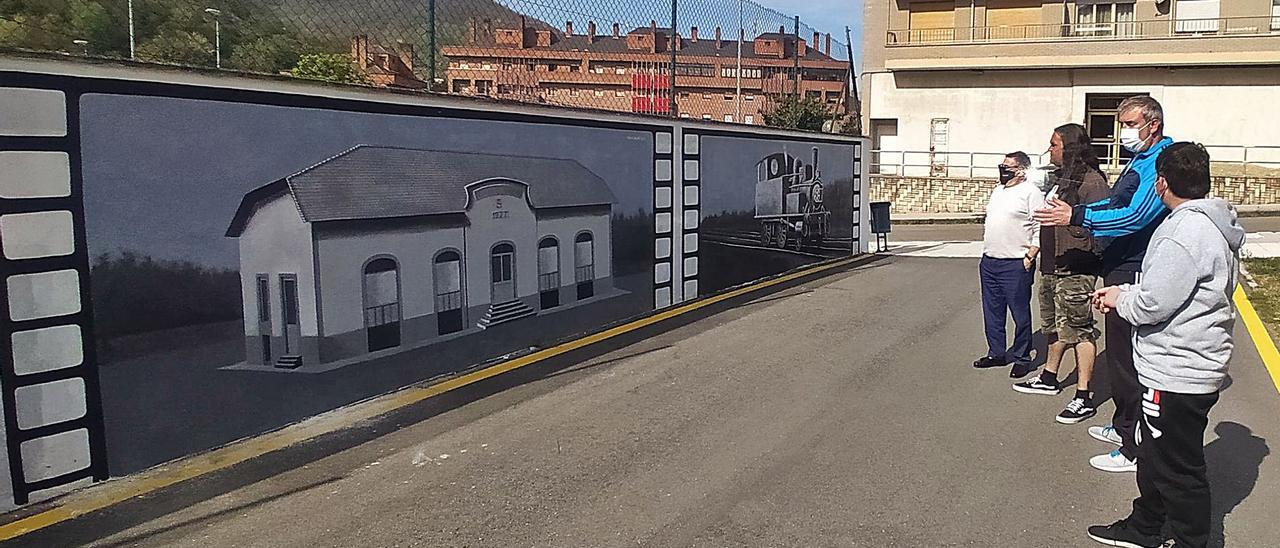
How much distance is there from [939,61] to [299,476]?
114 feet

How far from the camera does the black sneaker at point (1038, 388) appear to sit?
20.9ft

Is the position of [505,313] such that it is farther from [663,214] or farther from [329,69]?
[663,214]

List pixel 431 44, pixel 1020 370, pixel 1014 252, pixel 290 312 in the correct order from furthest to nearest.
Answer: pixel 1020 370 < pixel 1014 252 < pixel 431 44 < pixel 290 312

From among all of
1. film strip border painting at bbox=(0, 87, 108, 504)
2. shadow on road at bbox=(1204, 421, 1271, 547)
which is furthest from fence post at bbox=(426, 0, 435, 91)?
shadow on road at bbox=(1204, 421, 1271, 547)

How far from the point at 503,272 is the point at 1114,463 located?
14.1 feet

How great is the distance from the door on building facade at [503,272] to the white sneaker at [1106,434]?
4108 millimetres

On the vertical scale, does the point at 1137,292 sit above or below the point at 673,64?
below

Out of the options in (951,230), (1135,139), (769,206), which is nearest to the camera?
(1135,139)

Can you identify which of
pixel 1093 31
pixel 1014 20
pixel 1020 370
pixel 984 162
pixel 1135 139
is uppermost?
pixel 1014 20

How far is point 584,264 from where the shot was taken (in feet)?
26.9

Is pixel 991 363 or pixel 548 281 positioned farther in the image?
pixel 548 281

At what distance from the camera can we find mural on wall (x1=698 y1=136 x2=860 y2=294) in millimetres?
10570

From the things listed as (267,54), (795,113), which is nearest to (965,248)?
(795,113)

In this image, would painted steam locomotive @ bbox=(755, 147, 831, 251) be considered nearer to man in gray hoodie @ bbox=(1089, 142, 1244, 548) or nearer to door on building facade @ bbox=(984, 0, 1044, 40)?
man in gray hoodie @ bbox=(1089, 142, 1244, 548)
